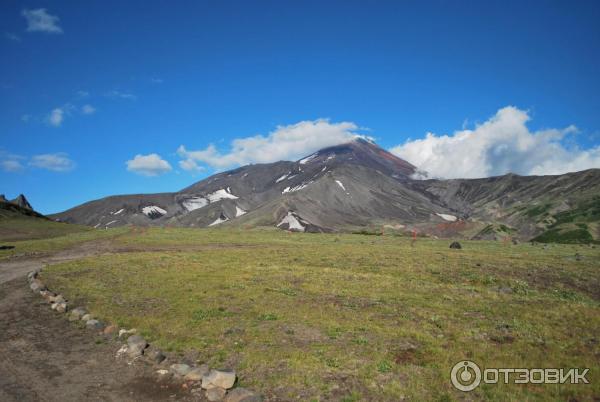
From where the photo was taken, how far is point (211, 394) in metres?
13.3

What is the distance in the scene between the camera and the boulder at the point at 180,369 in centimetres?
1493

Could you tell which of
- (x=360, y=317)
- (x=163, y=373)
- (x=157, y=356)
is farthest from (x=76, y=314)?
(x=360, y=317)

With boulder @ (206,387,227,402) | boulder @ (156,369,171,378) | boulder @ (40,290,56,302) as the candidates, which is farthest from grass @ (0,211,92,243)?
boulder @ (206,387,227,402)

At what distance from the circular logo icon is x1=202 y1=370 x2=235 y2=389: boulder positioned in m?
7.75

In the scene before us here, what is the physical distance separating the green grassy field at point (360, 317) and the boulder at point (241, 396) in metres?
0.60

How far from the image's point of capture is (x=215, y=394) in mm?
13297

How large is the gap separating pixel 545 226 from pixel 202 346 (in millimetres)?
199682

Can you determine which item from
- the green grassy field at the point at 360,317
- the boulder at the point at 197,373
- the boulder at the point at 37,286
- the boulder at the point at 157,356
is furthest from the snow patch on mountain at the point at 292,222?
the boulder at the point at 197,373

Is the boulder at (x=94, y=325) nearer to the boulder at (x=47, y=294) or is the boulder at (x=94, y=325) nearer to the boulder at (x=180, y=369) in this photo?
the boulder at (x=180, y=369)

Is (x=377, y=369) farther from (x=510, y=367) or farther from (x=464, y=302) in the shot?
(x=464, y=302)

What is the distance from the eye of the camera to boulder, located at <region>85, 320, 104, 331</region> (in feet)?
66.5

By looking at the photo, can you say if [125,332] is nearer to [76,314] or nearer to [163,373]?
[163,373]

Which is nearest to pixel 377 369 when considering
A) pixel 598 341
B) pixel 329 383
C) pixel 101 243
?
pixel 329 383

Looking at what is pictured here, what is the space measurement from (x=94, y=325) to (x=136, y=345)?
15.2ft
